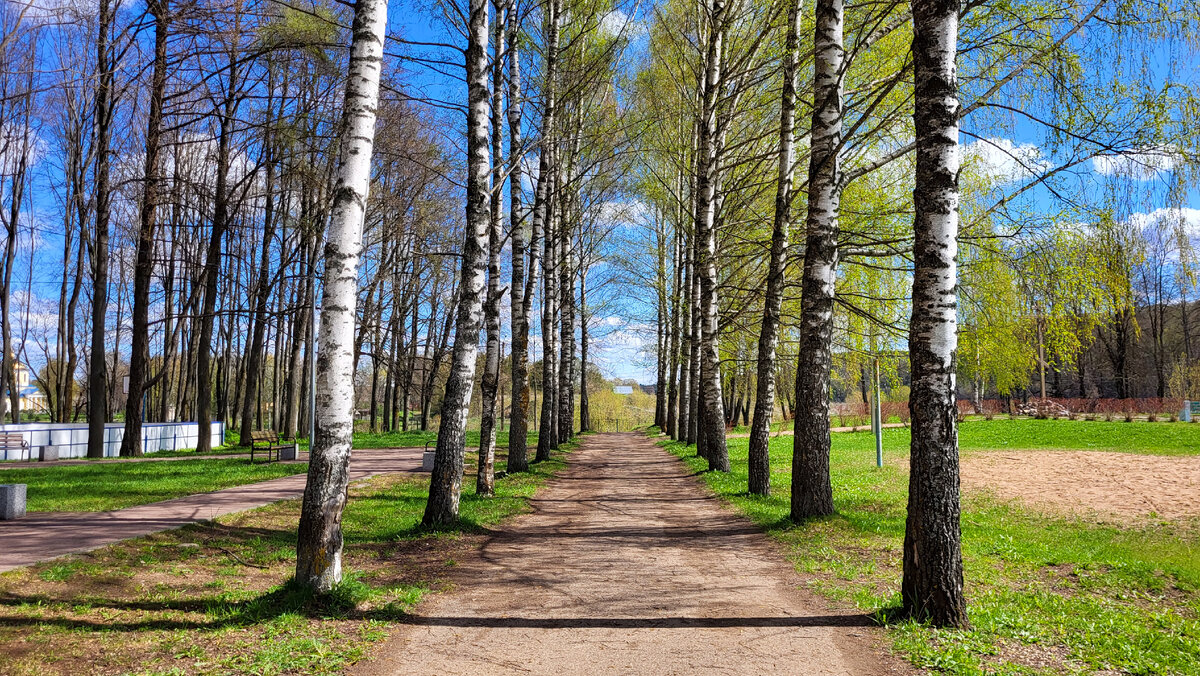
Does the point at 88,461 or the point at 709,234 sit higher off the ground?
the point at 709,234

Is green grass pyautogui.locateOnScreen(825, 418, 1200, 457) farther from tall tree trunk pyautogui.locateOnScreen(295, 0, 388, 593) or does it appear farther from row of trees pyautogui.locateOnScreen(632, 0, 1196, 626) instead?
tall tree trunk pyautogui.locateOnScreen(295, 0, 388, 593)

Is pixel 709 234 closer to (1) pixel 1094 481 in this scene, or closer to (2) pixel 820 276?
(2) pixel 820 276

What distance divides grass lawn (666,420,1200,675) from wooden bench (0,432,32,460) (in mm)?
21400

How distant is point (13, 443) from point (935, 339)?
25.9 meters

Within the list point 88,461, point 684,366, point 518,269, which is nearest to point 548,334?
point 518,269

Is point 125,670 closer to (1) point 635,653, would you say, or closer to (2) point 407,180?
(1) point 635,653

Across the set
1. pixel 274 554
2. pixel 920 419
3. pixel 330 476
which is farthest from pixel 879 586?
pixel 274 554

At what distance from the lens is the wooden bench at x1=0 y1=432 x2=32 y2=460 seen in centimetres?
2011

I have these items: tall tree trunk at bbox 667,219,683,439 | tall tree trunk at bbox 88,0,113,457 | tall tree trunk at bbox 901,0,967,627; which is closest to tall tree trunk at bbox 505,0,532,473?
tall tree trunk at bbox 901,0,967,627

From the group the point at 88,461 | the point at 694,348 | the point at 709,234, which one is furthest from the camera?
the point at 694,348

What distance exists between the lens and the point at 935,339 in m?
5.11

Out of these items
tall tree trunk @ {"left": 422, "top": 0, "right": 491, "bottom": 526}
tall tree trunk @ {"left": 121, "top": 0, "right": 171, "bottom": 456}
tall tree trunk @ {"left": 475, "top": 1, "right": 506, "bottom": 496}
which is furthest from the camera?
tall tree trunk @ {"left": 121, "top": 0, "right": 171, "bottom": 456}

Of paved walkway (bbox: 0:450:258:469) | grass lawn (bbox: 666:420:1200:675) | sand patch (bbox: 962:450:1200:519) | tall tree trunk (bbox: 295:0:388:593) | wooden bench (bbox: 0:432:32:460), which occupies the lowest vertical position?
paved walkway (bbox: 0:450:258:469)

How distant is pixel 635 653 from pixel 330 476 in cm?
288
